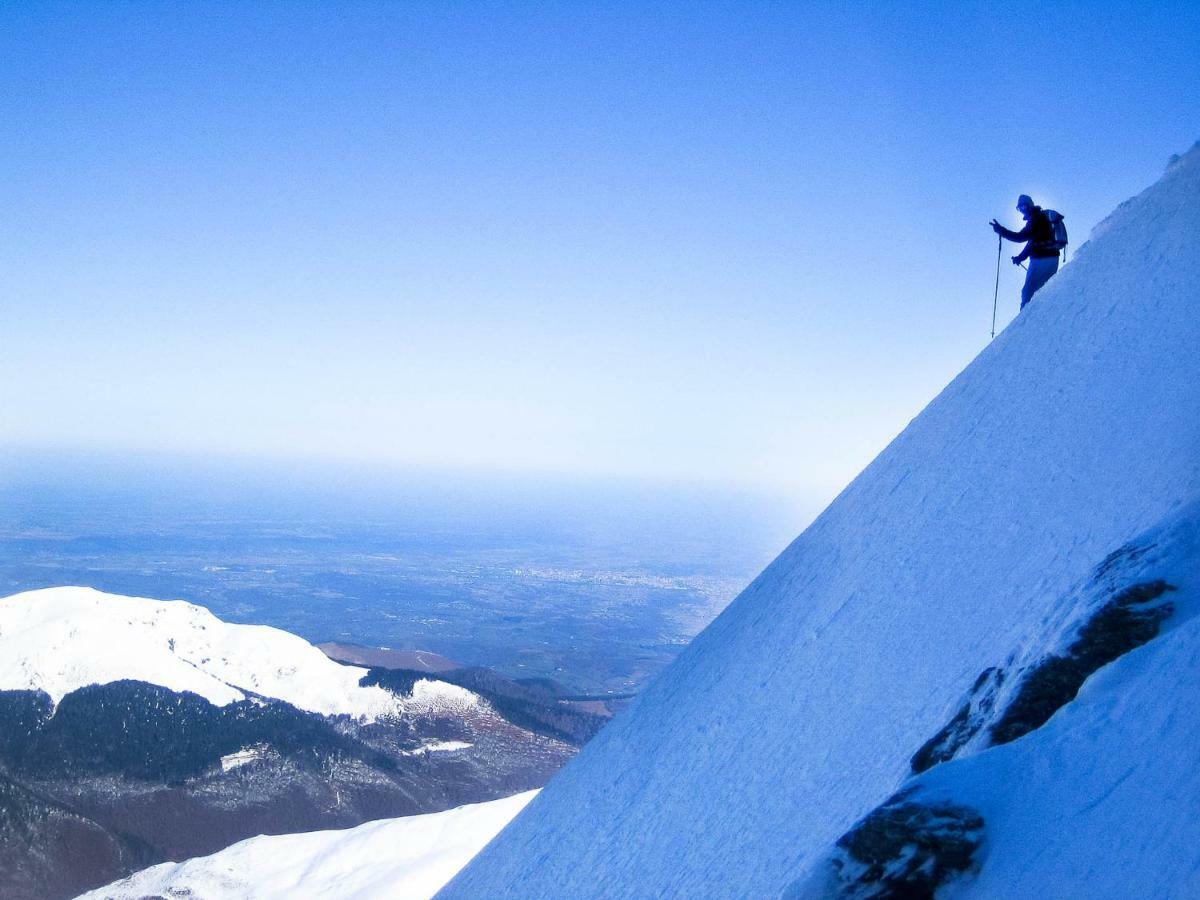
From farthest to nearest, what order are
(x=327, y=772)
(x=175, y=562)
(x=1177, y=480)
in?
1. (x=175, y=562)
2. (x=327, y=772)
3. (x=1177, y=480)

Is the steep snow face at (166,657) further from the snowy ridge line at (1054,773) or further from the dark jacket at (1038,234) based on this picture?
the snowy ridge line at (1054,773)

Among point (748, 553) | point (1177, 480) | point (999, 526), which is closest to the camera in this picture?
point (1177, 480)

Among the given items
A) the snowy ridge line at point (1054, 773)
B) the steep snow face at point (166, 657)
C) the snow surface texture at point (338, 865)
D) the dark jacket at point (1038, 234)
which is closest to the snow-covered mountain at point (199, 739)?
the steep snow face at point (166, 657)

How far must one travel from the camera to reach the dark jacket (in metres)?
8.81

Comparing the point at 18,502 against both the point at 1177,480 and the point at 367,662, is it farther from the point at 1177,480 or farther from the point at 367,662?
the point at 1177,480

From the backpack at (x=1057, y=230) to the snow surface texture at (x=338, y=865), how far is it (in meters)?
22.6

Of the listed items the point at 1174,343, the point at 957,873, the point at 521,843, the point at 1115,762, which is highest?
the point at 1174,343

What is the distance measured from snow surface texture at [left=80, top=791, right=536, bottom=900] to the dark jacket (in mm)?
22452

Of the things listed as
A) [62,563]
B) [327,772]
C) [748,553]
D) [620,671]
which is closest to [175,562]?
[62,563]

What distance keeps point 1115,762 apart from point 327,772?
1670 inches

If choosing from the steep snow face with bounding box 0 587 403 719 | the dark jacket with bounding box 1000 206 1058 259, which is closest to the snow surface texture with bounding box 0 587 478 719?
the steep snow face with bounding box 0 587 403 719

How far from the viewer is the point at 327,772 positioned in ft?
123

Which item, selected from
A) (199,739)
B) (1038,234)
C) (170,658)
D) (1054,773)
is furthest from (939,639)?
(170,658)

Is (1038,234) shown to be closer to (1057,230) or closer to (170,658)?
(1057,230)
